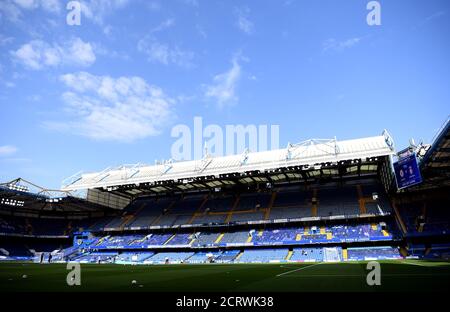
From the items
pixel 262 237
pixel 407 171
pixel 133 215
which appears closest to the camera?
pixel 407 171

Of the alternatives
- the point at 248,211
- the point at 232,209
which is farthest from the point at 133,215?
the point at 248,211

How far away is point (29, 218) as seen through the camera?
226 ft

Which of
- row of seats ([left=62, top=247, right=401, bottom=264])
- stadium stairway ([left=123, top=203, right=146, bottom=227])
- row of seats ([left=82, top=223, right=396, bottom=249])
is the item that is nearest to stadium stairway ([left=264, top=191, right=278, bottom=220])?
row of seats ([left=82, top=223, right=396, bottom=249])

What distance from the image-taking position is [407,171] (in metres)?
35.3

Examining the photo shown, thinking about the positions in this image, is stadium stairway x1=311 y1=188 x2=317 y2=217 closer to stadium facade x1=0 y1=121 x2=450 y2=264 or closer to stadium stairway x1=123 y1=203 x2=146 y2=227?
stadium facade x1=0 y1=121 x2=450 y2=264

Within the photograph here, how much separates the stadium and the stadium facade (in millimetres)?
189

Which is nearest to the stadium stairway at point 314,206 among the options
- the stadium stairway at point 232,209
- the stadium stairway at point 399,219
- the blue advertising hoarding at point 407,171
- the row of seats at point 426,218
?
the stadium stairway at point 399,219

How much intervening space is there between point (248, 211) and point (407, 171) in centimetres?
2739

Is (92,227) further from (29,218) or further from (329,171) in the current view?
(329,171)

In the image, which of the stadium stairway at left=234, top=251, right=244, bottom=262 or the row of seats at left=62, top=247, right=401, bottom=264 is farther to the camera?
the stadium stairway at left=234, top=251, right=244, bottom=262

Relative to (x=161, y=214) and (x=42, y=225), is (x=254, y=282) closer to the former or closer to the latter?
(x=161, y=214)

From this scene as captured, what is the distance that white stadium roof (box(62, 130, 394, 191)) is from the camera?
146ft

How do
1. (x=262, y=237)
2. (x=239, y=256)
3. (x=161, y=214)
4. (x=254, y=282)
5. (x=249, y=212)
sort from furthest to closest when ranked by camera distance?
(x=161, y=214) → (x=249, y=212) → (x=262, y=237) → (x=239, y=256) → (x=254, y=282)
